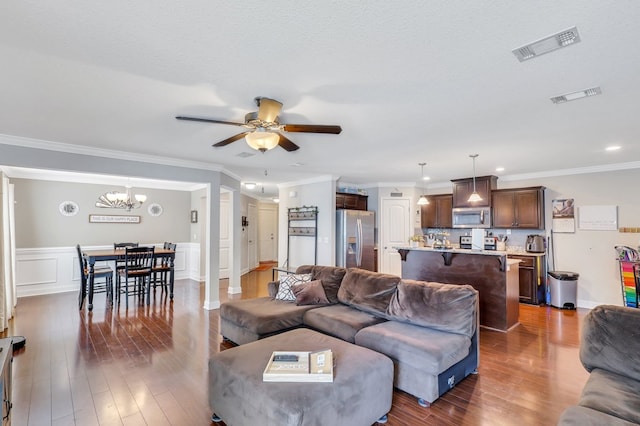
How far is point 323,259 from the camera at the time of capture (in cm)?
700

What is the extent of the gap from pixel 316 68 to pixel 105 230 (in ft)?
23.2

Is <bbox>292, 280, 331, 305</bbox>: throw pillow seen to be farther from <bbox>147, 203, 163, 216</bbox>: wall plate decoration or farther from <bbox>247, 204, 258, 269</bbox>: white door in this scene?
<bbox>247, 204, 258, 269</bbox>: white door

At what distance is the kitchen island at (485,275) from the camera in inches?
168

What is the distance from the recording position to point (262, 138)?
277 cm

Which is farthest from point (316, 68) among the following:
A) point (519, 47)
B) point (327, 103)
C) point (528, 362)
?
point (528, 362)

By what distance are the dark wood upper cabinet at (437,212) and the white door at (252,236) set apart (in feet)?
16.6

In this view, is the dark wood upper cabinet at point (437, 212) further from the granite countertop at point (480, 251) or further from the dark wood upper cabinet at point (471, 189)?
the granite countertop at point (480, 251)

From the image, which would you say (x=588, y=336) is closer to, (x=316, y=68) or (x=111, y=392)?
(x=316, y=68)

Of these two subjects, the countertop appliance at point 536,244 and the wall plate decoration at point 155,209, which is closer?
the countertop appliance at point 536,244

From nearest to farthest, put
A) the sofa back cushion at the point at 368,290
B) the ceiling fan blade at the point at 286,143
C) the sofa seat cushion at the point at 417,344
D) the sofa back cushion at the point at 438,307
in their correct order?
the sofa seat cushion at the point at 417,344
the sofa back cushion at the point at 438,307
the ceiling fan blade at the point at 286,143
the sofa back cushion at the point at 368,290

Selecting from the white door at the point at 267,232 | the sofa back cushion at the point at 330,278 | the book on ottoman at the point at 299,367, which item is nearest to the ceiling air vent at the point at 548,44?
the book on ottoman at the point at 299,367

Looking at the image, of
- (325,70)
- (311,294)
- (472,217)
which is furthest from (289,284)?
(472,217)

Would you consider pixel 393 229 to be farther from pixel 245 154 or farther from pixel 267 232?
pixel 267 232

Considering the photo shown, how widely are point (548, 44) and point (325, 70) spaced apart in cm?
137
